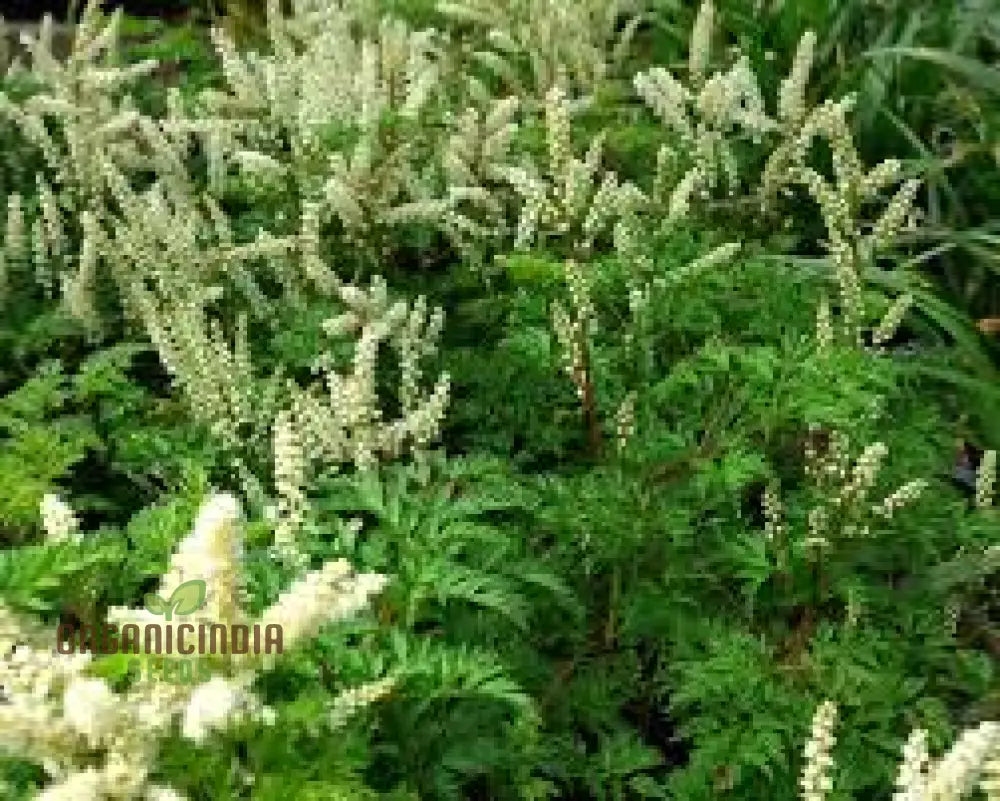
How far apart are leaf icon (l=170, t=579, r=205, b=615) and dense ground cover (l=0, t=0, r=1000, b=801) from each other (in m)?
0.01

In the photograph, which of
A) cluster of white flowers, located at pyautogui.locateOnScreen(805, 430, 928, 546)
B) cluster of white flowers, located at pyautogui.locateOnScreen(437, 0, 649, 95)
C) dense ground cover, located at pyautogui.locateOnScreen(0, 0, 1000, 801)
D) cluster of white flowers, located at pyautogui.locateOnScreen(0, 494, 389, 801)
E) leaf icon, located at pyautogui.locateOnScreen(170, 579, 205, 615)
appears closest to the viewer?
cluster of white flowers, located at pyautogui.locateOnScreen(0, 494, 389, 801)

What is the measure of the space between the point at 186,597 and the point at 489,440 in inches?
74.4

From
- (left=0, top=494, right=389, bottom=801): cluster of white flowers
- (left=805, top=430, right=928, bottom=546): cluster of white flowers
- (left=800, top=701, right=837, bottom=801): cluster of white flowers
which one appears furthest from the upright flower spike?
(left=805, top=430, right=928, bottom=546): cluster of white flowers

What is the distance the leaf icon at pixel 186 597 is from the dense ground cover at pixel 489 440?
10 millimetres

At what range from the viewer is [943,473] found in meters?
4.36

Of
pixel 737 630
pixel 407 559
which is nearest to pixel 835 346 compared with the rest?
pixel 737 630

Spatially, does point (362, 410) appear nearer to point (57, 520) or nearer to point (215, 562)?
point (57, 520)

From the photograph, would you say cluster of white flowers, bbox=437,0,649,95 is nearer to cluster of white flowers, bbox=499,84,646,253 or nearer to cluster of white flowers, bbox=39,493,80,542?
cluster of white flowers, bbox=499,84,646,253

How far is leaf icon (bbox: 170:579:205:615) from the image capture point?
7.85ft

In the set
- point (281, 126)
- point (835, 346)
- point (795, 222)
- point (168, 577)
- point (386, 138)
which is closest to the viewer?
point (168, 577)

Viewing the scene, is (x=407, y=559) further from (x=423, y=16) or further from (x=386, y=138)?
(x=423, y=16)

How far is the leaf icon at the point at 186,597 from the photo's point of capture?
2.39m

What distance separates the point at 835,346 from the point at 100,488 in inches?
75.7

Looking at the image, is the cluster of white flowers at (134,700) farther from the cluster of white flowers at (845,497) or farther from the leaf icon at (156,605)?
the cluster of white flowers at (845,497)
